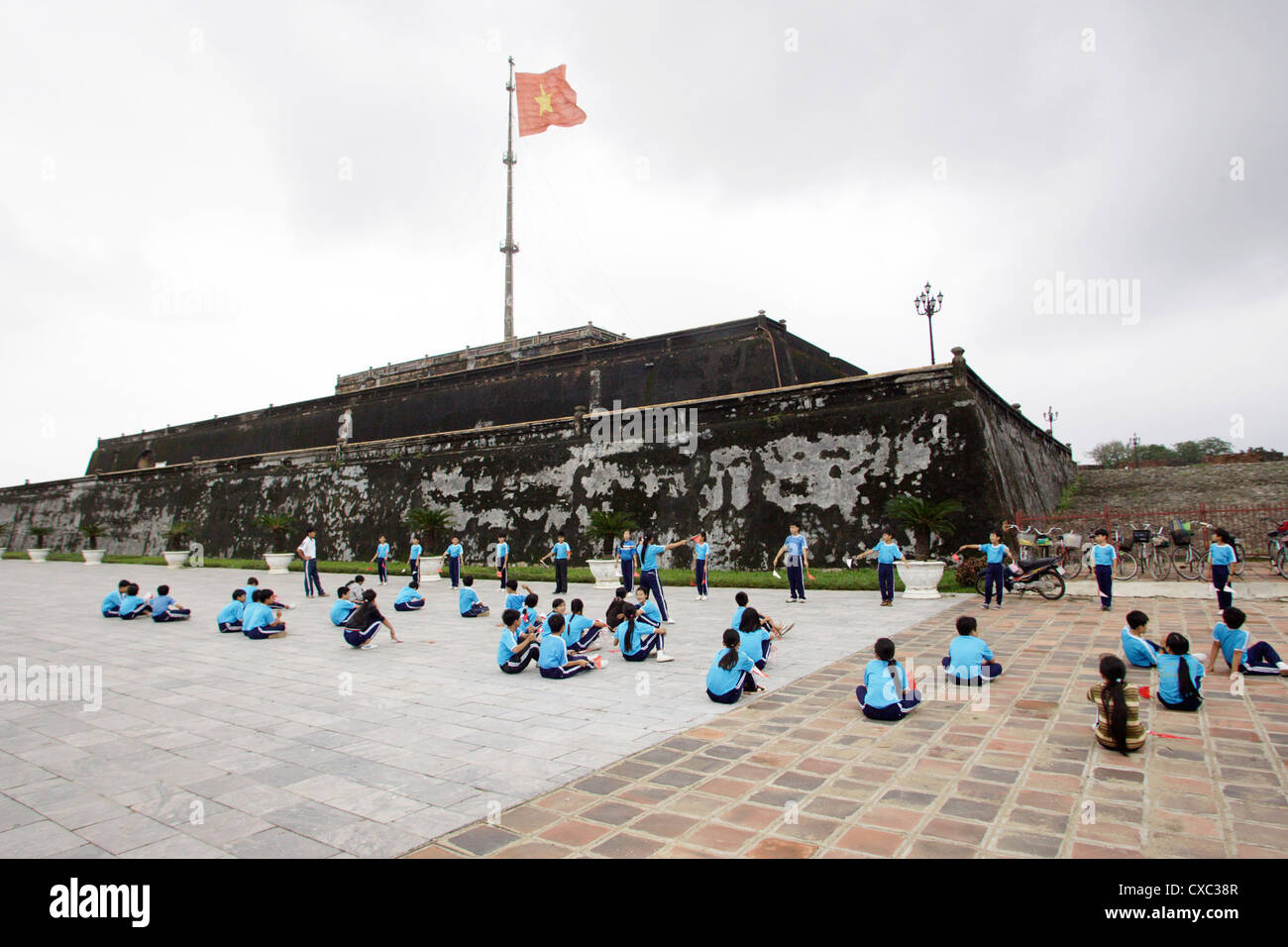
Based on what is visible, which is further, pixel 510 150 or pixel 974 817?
pixel 510 150

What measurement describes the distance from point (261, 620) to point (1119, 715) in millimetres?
9035

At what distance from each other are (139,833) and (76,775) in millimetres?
1208

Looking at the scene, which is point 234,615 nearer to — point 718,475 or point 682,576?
point 682,576

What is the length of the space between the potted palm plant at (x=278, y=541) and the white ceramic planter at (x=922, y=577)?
55.8ft

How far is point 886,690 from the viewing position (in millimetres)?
4488

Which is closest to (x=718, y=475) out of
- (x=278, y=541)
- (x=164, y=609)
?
(x=164, y=609)

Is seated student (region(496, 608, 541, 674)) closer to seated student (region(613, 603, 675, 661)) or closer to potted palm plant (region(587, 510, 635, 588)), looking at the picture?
seated student (region(613, 603, 675, 661))

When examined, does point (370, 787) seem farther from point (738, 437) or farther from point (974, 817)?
point (738, 437)

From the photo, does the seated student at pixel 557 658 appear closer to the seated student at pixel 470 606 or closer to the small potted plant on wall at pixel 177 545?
the seated student at pixel 470 606

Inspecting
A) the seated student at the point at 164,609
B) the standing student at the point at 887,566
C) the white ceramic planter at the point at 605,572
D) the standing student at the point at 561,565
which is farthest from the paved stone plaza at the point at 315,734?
the white ceramic planter at the point at 605,572
